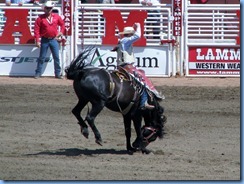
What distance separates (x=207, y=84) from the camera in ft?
59.3

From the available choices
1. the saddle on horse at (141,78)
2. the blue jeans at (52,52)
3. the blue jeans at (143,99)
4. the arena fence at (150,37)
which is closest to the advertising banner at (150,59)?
the arena fence at (150,37)

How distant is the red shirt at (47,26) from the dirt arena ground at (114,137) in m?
1.02

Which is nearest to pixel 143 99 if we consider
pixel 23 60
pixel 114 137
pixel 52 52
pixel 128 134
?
pixel 128 134

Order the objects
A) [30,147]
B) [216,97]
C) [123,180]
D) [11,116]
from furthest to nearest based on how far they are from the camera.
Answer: [216,97]
[11,116]
[30,147]
[123,180]

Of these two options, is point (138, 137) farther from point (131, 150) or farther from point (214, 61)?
point (214, 61)

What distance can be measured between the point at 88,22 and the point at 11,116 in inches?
192

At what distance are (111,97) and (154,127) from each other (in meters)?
0.87

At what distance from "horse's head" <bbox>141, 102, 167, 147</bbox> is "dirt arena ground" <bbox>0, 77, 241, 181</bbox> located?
9.0 inches

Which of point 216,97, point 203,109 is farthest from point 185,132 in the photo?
point 216,97

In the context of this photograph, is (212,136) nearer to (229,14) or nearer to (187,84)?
(187,84)

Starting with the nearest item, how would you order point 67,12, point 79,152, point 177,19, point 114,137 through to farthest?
point 79,152 → point 114,137 → point 177,19 → point 67,12

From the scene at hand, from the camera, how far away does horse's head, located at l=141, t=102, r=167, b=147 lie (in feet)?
38.2

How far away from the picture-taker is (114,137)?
13.1 m

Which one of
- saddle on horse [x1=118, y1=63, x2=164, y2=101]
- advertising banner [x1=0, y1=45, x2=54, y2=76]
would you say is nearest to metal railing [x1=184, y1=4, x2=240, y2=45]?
advertising banner [x1=0, y1=45, x2=54, y2=76]
